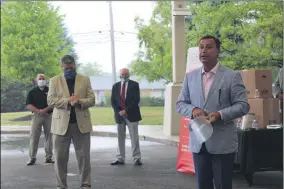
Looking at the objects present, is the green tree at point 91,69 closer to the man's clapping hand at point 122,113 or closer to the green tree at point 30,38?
the green tree at point 30,38

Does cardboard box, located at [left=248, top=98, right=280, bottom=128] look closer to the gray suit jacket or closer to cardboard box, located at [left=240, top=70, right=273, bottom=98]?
cardboard box, located at [left=240, top=70, right=273, bottom=98]

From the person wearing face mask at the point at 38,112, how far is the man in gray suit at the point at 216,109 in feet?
17.3

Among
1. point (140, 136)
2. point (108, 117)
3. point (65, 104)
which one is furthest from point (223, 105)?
point (108, 117)

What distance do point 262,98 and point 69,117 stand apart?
2.92m

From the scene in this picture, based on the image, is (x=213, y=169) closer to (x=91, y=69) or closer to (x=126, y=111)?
(x=126, y=111)

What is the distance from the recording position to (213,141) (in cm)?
310

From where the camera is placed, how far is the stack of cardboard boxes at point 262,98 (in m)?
6.02

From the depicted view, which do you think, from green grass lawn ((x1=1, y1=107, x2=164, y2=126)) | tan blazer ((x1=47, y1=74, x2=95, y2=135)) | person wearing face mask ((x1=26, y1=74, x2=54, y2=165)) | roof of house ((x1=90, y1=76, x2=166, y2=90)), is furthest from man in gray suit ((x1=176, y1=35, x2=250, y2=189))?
roof of house ((x1=90, y1=76, x2=166, y2=90))

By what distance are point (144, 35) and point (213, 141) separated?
16.2 m

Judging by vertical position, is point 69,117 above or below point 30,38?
below

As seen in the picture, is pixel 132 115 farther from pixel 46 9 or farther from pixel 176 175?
pixel 46 9

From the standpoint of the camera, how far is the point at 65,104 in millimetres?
5152

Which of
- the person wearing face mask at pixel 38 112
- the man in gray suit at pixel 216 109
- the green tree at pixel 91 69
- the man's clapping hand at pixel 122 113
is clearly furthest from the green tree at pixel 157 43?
the man in gray suit at pixel 216 109

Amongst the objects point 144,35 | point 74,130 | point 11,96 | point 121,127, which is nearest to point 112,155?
point 121,127
